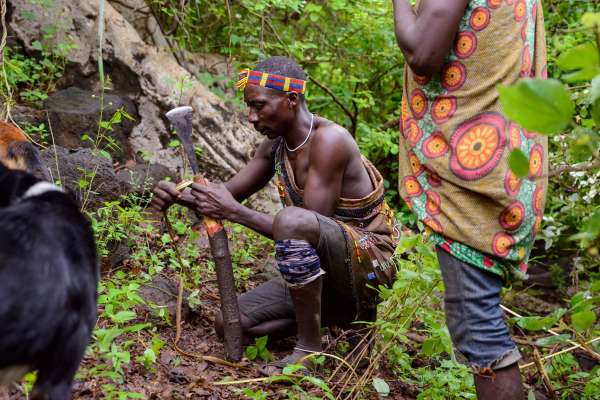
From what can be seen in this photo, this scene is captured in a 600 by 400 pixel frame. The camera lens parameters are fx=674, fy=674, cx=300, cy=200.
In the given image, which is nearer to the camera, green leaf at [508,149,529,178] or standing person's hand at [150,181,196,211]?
green leaf at [508,149,529,178]

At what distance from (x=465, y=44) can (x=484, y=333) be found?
1045 millimetres

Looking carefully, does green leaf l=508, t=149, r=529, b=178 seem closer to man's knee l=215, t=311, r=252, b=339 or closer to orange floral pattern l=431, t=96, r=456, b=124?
orange floral pattern l=431, t=96, r=456, b=124

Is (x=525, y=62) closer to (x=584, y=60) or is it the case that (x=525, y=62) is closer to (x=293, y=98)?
(x=584, y=60)

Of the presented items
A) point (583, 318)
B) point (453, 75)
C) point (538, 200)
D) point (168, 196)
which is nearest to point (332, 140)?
point (168, 196)

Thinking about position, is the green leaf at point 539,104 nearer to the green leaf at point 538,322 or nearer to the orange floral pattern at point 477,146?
the orange floral pattern at point 477,146

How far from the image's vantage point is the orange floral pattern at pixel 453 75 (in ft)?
7.95

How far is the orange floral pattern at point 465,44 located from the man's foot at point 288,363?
5.69 ft

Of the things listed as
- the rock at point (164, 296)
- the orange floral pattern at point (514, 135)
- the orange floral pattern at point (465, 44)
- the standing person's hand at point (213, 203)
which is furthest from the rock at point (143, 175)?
the orange floral pattern at point (514, 135)

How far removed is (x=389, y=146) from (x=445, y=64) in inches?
166

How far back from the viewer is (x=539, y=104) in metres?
1.23

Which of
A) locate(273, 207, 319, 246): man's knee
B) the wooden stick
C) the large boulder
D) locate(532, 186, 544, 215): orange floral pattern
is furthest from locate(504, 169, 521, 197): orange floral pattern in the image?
the large boulder

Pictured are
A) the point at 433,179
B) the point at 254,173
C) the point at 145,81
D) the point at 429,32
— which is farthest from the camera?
the point at 145,81

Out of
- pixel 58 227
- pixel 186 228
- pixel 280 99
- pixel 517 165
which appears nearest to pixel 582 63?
pixel 517 165

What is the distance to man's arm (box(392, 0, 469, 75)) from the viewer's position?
2322 millimetres
